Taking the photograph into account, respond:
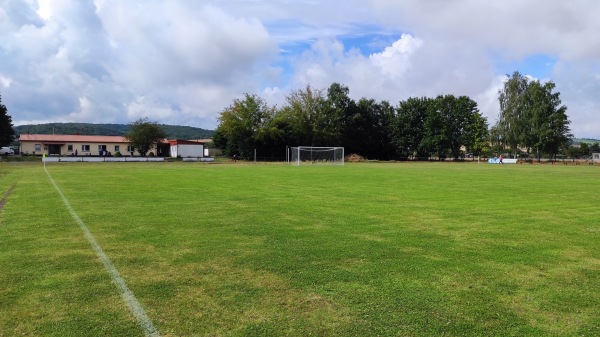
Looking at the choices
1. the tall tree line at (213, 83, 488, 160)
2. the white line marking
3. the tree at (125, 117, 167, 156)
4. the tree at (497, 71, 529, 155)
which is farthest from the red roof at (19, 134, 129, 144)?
the white line marking

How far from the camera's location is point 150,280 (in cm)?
573

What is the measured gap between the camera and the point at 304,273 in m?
6.06

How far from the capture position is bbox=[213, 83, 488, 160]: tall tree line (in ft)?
244

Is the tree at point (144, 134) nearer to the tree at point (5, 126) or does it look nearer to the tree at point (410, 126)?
the tree at point (5, 126)

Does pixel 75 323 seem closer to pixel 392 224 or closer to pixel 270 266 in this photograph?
pixel 270 266

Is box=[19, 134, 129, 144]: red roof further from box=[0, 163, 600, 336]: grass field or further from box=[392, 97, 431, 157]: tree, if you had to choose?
box=[0, 163, 600, 336]: grass field

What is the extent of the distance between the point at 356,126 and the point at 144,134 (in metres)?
39.3

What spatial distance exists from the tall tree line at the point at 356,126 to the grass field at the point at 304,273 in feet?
206

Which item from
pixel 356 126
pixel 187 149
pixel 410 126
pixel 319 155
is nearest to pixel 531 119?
pixel 410 126

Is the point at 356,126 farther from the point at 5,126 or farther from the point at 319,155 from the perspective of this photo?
the point at 5,126

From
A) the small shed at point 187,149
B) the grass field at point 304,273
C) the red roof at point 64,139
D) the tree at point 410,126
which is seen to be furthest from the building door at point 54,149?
the grass field at point 304,273

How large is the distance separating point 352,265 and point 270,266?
1225 millimetres

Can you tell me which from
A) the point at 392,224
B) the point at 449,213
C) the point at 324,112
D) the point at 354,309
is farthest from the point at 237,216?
the point at 324,112

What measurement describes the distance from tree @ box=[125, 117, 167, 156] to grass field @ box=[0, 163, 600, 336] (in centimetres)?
6853
